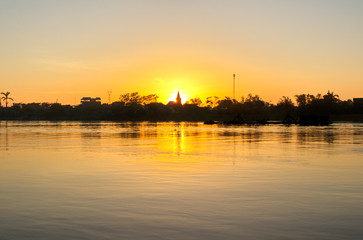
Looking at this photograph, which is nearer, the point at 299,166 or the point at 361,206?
the point at 361,206

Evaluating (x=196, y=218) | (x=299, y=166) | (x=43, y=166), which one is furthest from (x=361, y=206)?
(x=43, y=166)

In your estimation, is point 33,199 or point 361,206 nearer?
point 361,206

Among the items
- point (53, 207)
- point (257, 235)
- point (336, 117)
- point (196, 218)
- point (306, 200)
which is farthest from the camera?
point (336, 117)

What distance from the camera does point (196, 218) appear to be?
11.3 m

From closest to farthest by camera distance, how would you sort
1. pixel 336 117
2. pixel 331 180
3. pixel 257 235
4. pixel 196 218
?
pixel 257 235 < pixel 196 218 < pixel 331 180 < pixel 336 117

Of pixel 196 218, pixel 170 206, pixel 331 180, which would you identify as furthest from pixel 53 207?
pixel 331 180

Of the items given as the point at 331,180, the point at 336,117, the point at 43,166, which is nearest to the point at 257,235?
the point at 331,180

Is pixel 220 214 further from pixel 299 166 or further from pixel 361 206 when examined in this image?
pixel 299 166

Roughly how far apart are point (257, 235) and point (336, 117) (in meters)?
195

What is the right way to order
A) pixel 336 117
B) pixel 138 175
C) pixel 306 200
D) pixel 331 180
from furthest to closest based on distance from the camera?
pixel 336 117 < pixel 138 175 < pixel 331 180 < pixel 306 200

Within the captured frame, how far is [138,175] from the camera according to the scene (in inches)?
770

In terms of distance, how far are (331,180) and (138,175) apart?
375 inches

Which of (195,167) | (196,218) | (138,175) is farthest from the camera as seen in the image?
(195,167)

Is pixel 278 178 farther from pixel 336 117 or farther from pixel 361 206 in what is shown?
pixel 336 117
